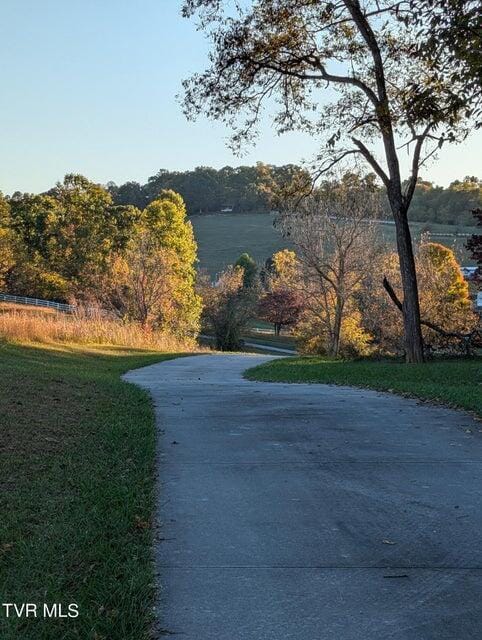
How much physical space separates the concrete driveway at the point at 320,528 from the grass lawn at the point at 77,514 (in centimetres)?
20

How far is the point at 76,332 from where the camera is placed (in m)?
28.5

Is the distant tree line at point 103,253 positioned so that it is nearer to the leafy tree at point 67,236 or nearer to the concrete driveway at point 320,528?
the leafy tree at point 67,236

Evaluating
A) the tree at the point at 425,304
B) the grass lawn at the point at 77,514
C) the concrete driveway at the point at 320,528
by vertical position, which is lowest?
the concrete driveway at the point at 320,528

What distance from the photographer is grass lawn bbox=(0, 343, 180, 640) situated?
11.2ft

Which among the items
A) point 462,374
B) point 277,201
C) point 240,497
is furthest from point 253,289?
point 240,497

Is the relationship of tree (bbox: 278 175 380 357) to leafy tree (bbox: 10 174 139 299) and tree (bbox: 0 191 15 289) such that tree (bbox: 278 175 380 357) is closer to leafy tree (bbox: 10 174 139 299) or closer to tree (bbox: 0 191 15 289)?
leafy tree (bbox: 10 174 139 299)

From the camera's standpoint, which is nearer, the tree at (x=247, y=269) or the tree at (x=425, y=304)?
the tree at (x=425, y=304)

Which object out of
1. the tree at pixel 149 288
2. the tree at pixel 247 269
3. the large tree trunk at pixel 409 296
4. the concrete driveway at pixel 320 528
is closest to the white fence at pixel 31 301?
the tree at pixel 149 288

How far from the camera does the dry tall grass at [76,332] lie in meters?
24.0

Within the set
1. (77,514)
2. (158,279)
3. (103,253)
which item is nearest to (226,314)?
(158,279)

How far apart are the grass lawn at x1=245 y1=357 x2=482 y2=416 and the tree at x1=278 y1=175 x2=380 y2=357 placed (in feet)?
53.0

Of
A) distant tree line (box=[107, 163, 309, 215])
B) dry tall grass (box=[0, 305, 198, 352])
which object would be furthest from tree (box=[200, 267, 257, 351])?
distant tree line (box=[107, 163, 309, 215])

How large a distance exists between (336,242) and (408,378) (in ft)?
68.4

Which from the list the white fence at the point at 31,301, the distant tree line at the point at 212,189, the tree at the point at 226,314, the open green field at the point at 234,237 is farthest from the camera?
the distant tree line at the point at 212,189
